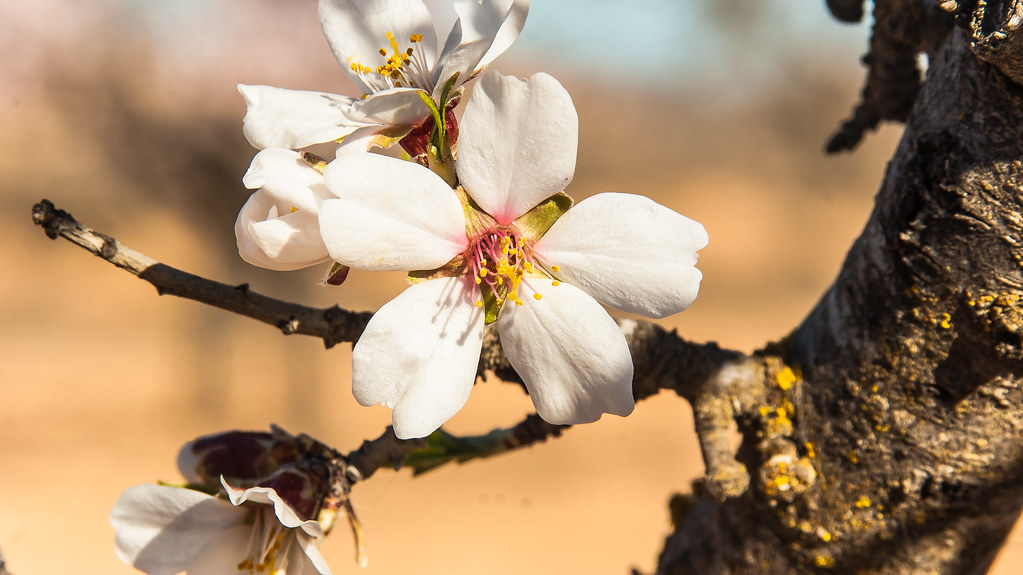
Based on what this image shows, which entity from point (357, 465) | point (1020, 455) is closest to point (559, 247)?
point (357, 465)

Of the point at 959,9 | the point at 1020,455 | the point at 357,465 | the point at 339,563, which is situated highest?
the point at 339,563

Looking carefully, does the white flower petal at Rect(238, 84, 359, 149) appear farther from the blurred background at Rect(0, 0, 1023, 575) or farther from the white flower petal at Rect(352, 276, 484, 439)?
the blurred background at Rect(0, 0, 1023, 575)

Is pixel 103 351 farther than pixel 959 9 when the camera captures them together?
Yes

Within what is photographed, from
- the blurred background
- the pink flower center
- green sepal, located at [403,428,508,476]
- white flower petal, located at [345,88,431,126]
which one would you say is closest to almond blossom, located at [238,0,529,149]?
white flower petal, located at [345,88,431,126]

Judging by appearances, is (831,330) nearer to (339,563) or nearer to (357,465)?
(357,465)

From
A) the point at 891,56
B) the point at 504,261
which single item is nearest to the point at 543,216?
the point at 504,261

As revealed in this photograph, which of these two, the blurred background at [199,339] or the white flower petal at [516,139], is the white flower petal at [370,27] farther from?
the blurred background at [199,339]
